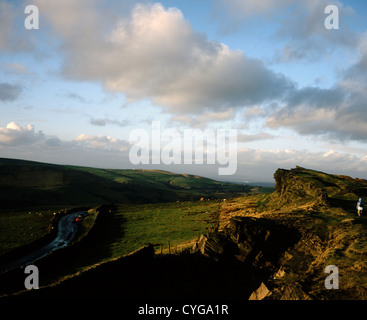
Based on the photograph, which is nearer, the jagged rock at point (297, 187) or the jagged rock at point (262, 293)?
the jagged rock at point (262, 293)

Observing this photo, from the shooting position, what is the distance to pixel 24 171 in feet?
553

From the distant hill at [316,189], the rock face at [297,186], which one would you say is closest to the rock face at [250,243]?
the distant hill at [316,189]

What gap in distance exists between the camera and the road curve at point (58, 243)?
35394 millimetres

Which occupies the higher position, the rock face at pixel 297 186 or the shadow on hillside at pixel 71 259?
the rock face at pixel 297 186

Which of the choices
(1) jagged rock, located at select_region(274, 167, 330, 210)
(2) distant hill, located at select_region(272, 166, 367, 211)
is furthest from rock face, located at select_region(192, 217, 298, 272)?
(1) jagged rock, located at select_region(274, 167, 330, 210)

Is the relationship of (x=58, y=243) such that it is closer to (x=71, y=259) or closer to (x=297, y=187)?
(x=71, y=259)

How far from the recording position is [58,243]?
A: 46.6 metres

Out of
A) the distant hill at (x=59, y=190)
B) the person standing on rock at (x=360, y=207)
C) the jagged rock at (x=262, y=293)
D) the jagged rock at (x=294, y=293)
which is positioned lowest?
the distant hill at (x=59, y=190)

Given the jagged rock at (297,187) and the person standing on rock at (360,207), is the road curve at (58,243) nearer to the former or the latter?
the jagged rock at (297,187)

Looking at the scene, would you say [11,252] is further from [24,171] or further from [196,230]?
[24,171]

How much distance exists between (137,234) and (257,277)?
32.7 m

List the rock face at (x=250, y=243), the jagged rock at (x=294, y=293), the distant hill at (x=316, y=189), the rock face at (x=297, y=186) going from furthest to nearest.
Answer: the rock face at (x=297, y=186), the distant hill at (x=316, y=189), the rock face at (x=250, y=243), the jagged rock at (x=294, y=293)

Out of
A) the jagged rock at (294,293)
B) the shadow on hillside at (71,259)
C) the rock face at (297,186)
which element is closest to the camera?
the jagged rock at (294,293)

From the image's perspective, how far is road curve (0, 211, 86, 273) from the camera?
35394 millimetres
